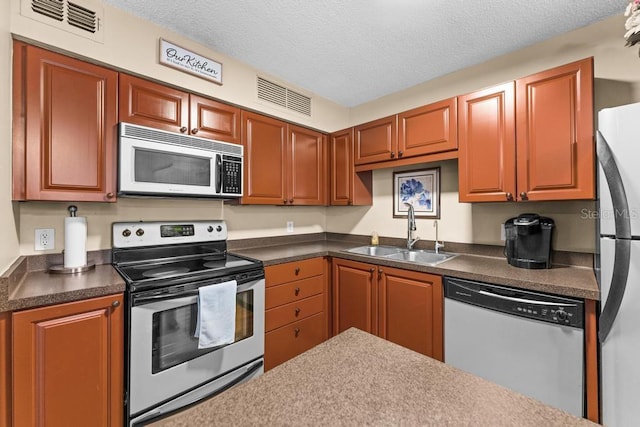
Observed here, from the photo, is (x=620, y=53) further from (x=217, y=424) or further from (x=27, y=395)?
(x=27, y=395)

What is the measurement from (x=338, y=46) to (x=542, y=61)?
1468mm

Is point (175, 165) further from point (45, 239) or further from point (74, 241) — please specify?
point (45, 239)

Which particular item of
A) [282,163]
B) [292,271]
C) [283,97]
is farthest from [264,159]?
[292,271]

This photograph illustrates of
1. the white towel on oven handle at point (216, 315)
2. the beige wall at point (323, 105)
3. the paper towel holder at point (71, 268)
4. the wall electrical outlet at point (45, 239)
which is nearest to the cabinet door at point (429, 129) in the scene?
the beige wall at point (323, 105)

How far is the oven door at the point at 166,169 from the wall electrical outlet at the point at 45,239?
0.49 meters

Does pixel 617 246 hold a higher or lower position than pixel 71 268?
higher

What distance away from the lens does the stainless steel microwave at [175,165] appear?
170 centimetres

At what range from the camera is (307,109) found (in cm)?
287

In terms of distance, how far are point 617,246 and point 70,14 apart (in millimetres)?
2992

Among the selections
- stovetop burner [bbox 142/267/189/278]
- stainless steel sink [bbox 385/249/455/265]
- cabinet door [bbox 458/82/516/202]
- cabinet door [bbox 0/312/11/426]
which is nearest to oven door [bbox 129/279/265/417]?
stovetop burner [bbox 142/267/189/278]

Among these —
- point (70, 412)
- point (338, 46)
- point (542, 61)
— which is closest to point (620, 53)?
point (542, 61)

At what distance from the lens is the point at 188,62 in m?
2.01

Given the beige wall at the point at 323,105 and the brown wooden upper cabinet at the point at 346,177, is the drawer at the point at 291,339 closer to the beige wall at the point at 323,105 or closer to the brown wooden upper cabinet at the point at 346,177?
the beige wall at the point at 323,105

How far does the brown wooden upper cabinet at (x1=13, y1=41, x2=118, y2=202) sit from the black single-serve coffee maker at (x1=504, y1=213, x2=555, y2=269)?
2.55 metres
